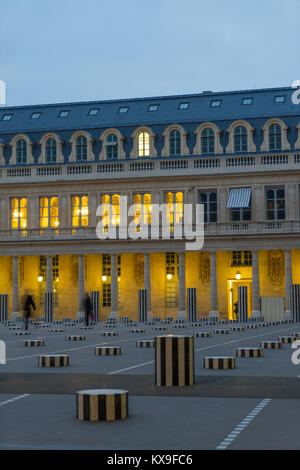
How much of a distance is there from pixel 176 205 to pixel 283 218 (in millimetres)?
8413

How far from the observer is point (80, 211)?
67.2 m

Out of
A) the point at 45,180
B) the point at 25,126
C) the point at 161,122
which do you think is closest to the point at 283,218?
the point at 161,122

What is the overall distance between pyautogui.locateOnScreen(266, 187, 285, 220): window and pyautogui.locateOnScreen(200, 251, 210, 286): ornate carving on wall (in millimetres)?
5965

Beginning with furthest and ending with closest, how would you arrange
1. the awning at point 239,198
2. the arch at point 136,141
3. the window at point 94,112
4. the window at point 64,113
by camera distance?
the window at point 64,113
the window at point 94,112
the arch at point 136,141
the awning at point 239,198

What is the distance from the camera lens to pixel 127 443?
919 cm

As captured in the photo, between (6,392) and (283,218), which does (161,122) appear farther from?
(6,392)

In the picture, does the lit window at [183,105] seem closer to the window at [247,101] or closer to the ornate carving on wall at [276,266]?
the window at [247,101]

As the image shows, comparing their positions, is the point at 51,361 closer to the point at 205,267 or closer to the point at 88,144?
the point at 205,267

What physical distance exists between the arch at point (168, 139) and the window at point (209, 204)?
12.5 feet

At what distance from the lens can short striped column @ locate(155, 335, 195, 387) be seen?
14766mm

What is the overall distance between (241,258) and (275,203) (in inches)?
206

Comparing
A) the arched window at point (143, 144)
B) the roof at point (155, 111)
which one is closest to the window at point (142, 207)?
the arched window at point (143, 144)

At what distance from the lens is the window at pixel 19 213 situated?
68.1m

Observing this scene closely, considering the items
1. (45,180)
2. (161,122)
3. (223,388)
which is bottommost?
(223,388)
